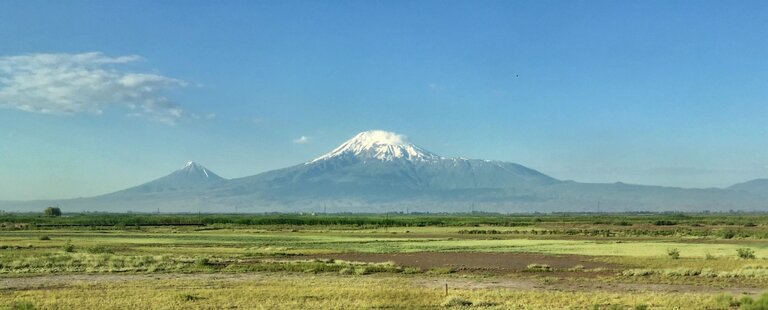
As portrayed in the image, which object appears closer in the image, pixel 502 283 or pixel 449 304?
pixel 449 304

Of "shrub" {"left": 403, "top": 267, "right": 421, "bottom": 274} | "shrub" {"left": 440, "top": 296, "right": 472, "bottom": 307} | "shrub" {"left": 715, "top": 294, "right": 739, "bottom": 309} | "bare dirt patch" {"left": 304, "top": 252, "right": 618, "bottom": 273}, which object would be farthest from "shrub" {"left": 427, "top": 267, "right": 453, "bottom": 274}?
"shrub" {"left": 715, "top": 294, "right": 739, "bottom": 309}

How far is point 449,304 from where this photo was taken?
27.1 metres

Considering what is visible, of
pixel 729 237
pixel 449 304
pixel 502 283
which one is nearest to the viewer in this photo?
pixel 449 304

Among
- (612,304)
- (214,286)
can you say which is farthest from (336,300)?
(612,304)

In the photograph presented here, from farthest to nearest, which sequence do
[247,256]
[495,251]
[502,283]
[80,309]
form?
[495,251] < [247,256] < [502,283] < [80,309]

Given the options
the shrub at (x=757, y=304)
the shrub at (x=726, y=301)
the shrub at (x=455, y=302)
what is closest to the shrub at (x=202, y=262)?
the shrub at (x=455, y=302)

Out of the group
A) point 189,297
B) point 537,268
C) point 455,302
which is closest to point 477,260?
point 537,268

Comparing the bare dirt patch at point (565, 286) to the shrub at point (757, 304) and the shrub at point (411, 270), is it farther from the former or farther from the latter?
the shrub at point (757, 304)

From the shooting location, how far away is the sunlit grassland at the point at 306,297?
26594 millimetres

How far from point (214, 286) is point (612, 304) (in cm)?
1757

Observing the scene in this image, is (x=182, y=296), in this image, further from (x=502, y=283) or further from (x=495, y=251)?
(x=495, y=251)

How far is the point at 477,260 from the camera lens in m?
51.7

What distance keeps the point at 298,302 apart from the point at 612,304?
1166 centimetres

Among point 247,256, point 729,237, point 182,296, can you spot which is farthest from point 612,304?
point 729,237
